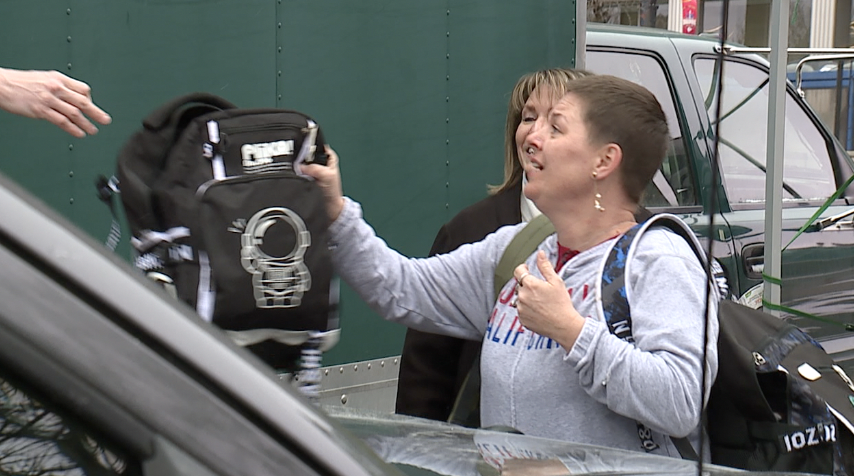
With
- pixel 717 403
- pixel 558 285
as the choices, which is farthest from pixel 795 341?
pixel 558 285

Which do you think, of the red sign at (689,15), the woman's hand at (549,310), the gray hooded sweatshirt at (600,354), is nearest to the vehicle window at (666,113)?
the gray hooded sweatshirt at (600,354)

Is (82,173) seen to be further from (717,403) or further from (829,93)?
(829,93)

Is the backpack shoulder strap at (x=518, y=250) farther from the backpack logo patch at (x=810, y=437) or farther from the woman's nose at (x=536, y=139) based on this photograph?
the backpack logo patch at (x=810, y=437)

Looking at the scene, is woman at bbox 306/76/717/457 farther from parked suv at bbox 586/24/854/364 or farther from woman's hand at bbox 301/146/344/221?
parked suv at bbox 586/24/854/364

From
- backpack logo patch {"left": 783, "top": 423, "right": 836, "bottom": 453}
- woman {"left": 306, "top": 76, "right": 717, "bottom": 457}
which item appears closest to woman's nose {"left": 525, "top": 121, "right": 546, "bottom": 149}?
woman {"left": 306, "top": 76, "right": 717, "bottom": 457}

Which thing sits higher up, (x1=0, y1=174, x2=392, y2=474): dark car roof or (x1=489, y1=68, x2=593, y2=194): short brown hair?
(x1=0, y1=174, x2=392, y2=474): dark car roof

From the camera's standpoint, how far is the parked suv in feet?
17.2

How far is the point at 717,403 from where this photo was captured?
219 centimetres

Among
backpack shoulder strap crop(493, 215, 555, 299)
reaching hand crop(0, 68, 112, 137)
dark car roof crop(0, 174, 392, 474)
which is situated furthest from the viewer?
backpack shoulder strap crop(493, 215, 555, 299)

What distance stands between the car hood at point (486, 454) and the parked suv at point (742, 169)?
3253mm

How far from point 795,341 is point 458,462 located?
94 centimetres

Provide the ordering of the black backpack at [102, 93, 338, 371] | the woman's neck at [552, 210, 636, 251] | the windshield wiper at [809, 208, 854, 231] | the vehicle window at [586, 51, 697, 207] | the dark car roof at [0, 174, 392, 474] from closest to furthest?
the dark car roof at [0, 174, 392, 474], the black backpack at [102, 93, 338, 371], the woman's neck at [552, 210, 636, 251], the vehicle window at [586, 51, 697, 207], the windshield wiper at [809, 208, 854, 231]

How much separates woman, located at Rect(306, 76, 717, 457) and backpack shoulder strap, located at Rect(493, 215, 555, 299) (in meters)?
0.03

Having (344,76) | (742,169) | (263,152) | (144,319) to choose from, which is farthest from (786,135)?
(144,319)
